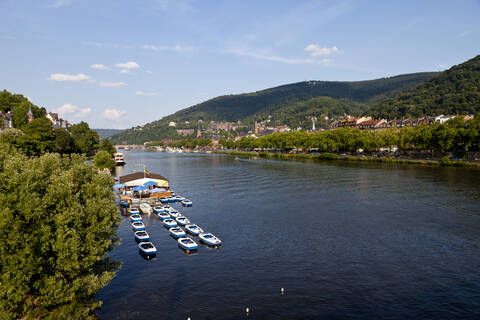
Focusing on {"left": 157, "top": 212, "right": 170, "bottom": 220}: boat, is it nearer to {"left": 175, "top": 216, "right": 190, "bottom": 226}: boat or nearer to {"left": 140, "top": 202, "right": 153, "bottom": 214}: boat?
{"left": 175, "top": 216, "right": 190, "bottom": 226}: boat

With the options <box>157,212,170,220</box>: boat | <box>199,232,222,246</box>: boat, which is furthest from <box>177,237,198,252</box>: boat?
<box>157,212,170,220</box>: boat

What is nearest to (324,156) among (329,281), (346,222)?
(346,222)

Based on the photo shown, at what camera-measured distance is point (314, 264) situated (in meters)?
40.7

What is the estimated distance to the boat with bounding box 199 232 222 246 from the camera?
4678 centimetres

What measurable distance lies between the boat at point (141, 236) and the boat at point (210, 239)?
8001 mm

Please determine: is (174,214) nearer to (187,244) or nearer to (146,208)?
(146,208)

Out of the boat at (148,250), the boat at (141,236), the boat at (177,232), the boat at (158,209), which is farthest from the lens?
the boat at (158,209)

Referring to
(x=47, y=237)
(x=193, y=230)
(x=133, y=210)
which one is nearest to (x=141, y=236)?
(x=193, y=230)

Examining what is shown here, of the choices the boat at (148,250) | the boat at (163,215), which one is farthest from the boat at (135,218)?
the boat at (148,250)

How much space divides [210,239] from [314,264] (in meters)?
15.2

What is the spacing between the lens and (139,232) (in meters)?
50.2

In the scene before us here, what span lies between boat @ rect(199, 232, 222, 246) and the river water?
1.08 metres

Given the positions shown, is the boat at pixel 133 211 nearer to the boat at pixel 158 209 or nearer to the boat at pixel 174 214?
the boat at pixel 158 209

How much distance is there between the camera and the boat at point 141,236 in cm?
4856
